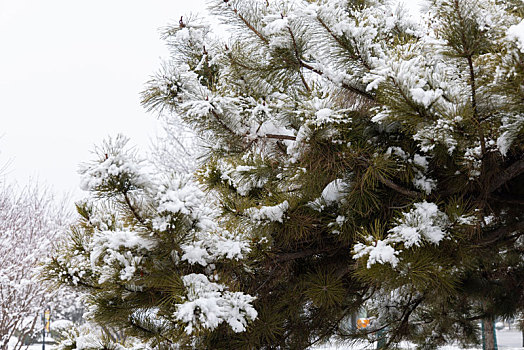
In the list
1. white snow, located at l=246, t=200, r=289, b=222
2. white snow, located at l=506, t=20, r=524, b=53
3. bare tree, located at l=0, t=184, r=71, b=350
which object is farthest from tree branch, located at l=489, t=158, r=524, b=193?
bare tree, located at l=0, t=184, r=71, b=350

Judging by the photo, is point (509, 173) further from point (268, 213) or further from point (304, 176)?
point (268, 213)

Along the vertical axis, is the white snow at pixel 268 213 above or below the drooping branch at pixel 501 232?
above

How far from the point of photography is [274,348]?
2895 mm

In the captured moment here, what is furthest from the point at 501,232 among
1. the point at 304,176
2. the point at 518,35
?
the point at 518,35

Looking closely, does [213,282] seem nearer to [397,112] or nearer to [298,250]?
[298,250]

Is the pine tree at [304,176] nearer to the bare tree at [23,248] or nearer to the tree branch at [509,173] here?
the tree branch at [509,173]

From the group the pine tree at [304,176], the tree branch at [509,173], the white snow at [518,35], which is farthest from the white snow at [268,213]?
the white snow at [518,35]

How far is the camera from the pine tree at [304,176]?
1871 mm

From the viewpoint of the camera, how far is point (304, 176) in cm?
247

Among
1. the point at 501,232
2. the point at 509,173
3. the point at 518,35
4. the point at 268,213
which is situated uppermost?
the point at 268,213

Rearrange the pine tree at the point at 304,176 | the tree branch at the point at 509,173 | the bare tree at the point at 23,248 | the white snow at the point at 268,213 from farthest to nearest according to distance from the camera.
A: 1. the bare tree at the point at 23,248
2. the white snow at the point at 268,213
3. the tree branch at the point at 509,173
4. the pine tree at the point at 304,176

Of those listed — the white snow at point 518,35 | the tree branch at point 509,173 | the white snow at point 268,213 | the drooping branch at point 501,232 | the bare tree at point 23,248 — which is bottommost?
the drooping branch at point 501,232

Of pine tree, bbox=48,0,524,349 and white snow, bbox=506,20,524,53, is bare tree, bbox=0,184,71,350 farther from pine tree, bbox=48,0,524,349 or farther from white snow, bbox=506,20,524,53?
white snow, bbox=506,20,524,53

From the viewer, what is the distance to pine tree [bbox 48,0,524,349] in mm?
1871
